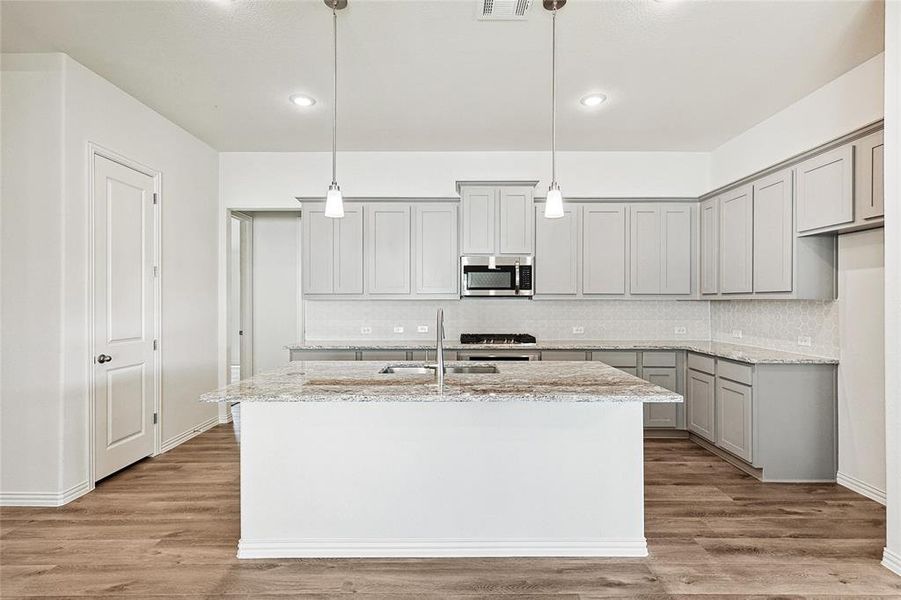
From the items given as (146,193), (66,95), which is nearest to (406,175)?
(146,193)

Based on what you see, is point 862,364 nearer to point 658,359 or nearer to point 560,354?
point 658,359

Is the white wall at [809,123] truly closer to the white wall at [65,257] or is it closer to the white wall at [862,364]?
the white wall at [862,364]

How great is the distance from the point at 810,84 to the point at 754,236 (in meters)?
1.15

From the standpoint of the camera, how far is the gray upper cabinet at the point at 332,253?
4.89 meters

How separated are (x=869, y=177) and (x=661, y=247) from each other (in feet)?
6.63

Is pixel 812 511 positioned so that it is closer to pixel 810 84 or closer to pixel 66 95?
pixel 810 84

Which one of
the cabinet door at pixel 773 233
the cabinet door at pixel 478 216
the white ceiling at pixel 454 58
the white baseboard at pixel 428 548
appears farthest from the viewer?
the cabinet door at pixel 478 216

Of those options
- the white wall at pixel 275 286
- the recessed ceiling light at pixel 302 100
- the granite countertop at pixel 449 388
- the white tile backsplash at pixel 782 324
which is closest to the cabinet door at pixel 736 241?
the white tile backsplash at pixel 782 324

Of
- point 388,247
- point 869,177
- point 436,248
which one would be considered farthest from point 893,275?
point 388,247

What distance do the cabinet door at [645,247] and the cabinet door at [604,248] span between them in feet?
0.33

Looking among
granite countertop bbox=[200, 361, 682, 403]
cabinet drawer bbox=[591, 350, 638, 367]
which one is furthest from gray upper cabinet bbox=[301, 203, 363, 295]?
cabinet drawer bbox=[591, 350, 638, 367]

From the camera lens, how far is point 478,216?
188 inches

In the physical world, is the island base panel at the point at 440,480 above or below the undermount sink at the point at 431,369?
below

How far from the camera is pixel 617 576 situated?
89.7 inches
